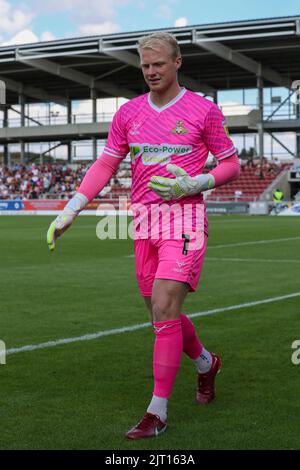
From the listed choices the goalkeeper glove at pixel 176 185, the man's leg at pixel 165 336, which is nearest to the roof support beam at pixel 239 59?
the goalkeeper glove at pixel 176 185

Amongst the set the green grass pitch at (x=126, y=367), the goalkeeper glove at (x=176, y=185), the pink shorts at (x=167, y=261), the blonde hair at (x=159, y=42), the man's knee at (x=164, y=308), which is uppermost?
the blonde hair at (x=159, y=42)

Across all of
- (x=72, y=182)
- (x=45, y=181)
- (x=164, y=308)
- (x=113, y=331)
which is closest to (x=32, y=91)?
(x=45, y=181)

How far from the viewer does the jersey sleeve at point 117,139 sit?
5070mm

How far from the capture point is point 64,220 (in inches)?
194

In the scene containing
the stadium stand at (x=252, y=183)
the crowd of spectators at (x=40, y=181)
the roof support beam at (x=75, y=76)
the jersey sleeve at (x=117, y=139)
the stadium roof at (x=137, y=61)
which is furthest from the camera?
the crowd of spectators at (x=40, y=181)

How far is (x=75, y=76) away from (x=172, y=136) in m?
48.3

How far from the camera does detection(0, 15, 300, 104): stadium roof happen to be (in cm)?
4284

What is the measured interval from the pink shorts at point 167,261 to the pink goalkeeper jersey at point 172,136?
268 mm

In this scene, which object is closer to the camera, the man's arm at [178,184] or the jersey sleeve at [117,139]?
the man's arm at [178,184]

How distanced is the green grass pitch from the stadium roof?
31487 millimetres

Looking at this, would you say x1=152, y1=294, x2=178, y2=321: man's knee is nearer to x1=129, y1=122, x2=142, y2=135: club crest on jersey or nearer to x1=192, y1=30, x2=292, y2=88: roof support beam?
x1=129, y1=122, x2=142, y2=135: club crest on jersey

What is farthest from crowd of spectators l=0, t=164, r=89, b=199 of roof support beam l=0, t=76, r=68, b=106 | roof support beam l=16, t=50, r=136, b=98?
roof support beam l=16, t=50, r=136, b=98

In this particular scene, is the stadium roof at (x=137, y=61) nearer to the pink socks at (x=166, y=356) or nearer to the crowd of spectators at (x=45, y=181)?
the crowd of spectators at (x=45, y=181)
